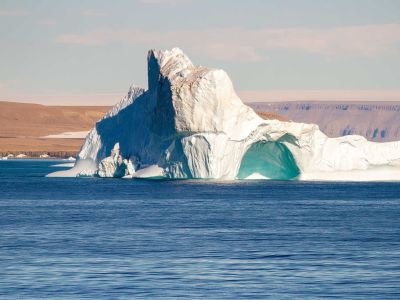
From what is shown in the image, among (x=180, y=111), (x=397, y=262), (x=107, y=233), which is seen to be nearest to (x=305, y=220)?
(x=107, y=233)

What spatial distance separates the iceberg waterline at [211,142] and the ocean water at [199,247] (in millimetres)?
5541

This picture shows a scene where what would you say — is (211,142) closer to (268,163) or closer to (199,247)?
(268,163)

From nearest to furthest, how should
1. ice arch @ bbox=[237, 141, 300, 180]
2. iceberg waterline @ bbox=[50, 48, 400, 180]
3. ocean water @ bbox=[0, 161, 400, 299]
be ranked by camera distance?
ocean water @ bbox=[0, 161, 400, 299], iceberg waterline @ bbox=[50, 48, 400, 180], ice arch @ bbox=[237, 141, 300, 180]

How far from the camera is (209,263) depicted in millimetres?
29594

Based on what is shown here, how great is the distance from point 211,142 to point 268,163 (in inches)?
364

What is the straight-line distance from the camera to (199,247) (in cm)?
3362

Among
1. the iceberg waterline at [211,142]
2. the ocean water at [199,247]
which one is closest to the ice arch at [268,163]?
the iceberg waterline at [211,142]

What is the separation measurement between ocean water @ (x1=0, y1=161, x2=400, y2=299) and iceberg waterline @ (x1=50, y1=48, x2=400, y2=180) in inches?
218

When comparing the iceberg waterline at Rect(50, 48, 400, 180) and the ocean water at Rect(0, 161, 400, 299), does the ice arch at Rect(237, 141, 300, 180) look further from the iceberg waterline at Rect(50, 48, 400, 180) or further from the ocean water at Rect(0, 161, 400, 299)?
the ocean water at Rect(0, 161, 400, 299)

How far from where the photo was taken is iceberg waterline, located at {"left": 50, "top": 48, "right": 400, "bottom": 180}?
67.4m

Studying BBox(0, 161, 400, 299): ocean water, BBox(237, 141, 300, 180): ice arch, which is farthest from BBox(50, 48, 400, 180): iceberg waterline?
BBox(0, 161, 400, 299): ocean water

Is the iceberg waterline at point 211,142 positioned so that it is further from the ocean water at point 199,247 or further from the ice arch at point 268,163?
the ocean water at point 199,247

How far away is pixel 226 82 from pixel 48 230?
3053 centimetres

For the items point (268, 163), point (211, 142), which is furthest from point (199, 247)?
point (268, 163)
